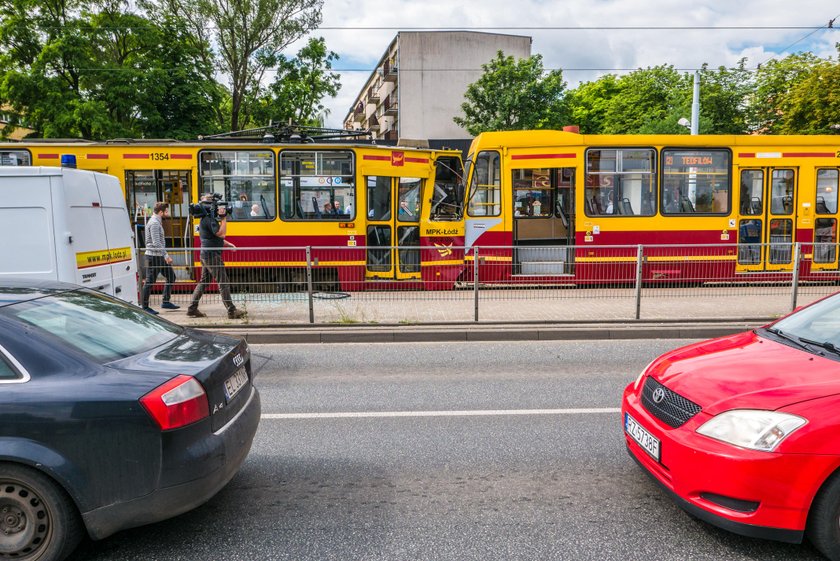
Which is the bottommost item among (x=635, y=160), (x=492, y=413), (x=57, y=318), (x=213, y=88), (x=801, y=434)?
(x=492, y=413)

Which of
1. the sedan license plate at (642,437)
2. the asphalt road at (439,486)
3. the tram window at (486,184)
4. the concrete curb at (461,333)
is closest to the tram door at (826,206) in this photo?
the concrete curb at (461,333)

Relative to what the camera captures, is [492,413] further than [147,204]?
No

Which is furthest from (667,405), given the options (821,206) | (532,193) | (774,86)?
(774,86)

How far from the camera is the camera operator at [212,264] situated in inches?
396

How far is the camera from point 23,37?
23750 millimetres

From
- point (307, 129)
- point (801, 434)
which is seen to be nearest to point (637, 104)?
point (307, 129)

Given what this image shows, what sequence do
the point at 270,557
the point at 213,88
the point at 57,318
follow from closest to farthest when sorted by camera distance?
the point at 270,557
the point at 57,318
the point at 213,88

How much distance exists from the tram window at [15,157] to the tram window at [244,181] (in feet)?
11.7

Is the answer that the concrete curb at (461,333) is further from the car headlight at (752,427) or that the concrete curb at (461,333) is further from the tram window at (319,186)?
the car headlight at (752,427)

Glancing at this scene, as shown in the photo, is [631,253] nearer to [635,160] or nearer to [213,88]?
Result: [635,160]

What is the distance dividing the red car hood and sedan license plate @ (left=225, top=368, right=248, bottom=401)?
2.56 m

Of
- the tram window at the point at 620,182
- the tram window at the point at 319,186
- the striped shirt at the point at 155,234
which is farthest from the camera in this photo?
the tram window at the point at 620,182

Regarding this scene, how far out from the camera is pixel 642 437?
377cm

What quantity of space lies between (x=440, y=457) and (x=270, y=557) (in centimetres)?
166
